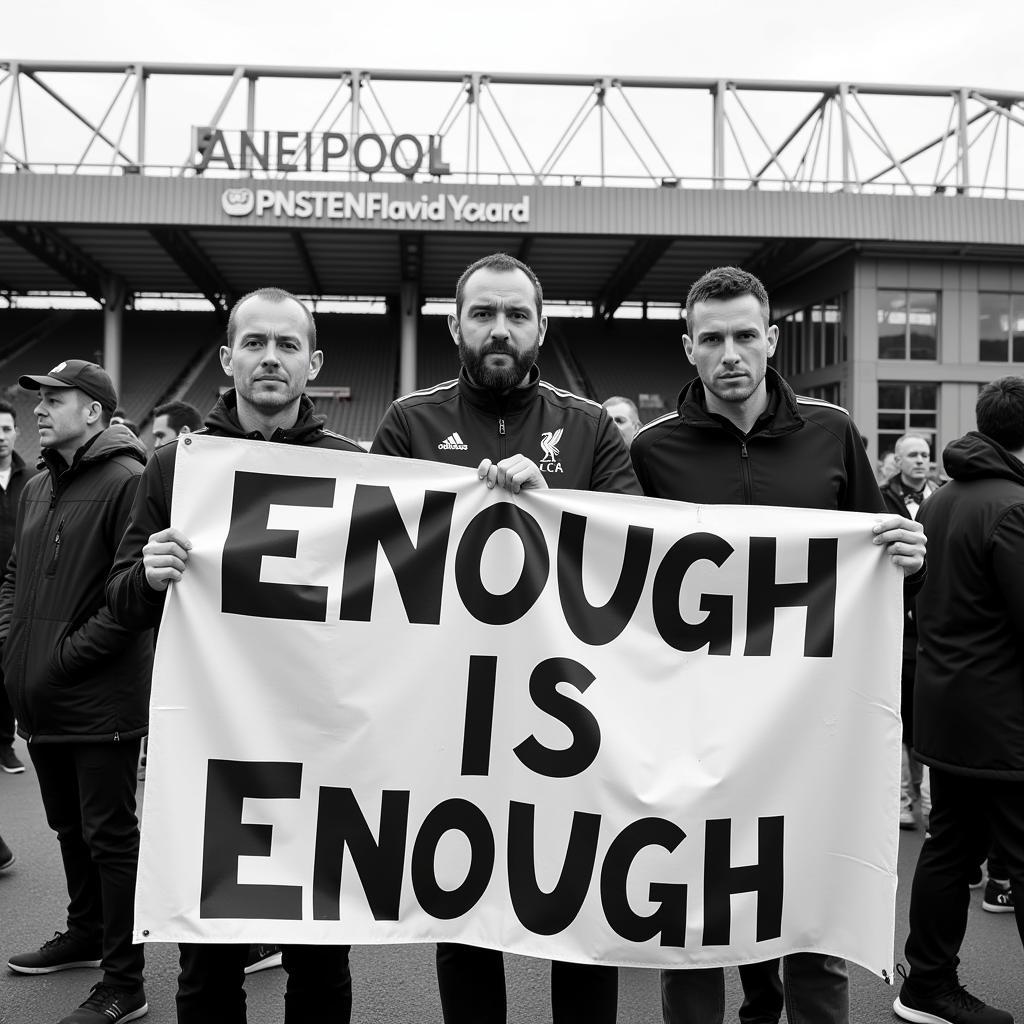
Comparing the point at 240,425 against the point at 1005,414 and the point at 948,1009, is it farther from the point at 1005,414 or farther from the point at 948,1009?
the point at 948,1009

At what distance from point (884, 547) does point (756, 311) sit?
0.76 m

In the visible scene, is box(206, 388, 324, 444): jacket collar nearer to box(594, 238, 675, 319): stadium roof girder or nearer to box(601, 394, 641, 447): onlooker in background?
box(601, 394, 641, 447): onlooker in background

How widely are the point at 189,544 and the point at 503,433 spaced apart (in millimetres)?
929

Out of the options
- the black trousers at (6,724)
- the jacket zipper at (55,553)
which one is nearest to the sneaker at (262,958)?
the jacket zipper at (55,553)

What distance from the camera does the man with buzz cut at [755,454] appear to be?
2691 mm

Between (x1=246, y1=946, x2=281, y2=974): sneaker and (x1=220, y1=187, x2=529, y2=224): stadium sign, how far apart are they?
23.7 metres

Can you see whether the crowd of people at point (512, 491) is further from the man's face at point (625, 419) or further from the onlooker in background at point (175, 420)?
the man's face at point (625, 419)

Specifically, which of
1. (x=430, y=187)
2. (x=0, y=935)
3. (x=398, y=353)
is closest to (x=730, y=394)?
(x=0, y=935)

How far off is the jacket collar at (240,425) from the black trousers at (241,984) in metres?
1.38

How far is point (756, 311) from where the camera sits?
109 inches

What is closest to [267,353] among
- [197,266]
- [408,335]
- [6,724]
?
[6,724]

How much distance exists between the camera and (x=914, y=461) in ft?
21.4

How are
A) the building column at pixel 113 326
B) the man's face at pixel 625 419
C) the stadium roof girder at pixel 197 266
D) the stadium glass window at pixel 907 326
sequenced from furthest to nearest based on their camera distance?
the building column at pixel 113 326, the stadium roof girder at pixel 197 266, the stadium glass window at pixel 907 326, the man's face at pixel 625 419

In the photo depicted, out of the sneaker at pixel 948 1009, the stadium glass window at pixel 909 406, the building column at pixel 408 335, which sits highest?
the building column at pixel 408 335
